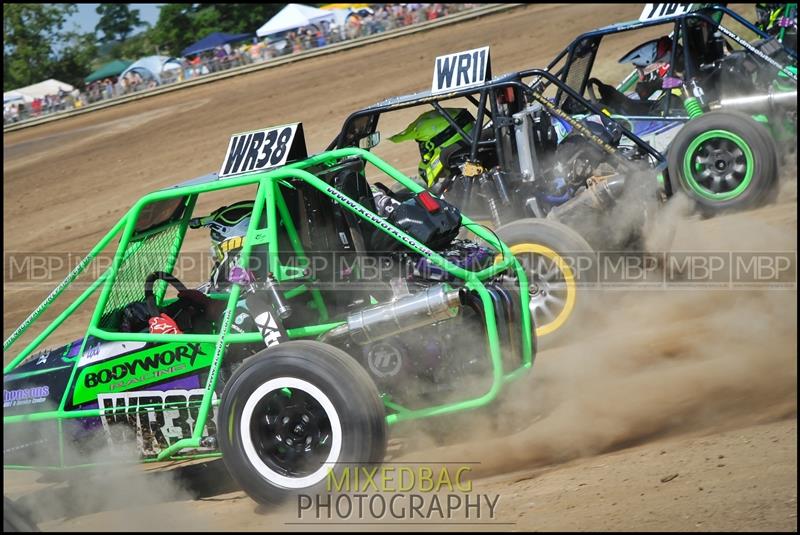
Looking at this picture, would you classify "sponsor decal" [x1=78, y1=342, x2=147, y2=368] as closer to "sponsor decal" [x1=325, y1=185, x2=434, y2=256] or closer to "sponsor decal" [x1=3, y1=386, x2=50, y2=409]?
"sponsor decal" [x1=3, y1=386, x2=50, y2=409]

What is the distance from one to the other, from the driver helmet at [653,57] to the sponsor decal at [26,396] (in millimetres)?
6636

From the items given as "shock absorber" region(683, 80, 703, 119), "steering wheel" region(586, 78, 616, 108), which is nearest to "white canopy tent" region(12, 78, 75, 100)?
"steering wheel" region(586, 78, 616, 108)

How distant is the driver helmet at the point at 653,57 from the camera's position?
8.99m

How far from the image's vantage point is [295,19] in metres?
39.6

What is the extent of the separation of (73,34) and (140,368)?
64804mm

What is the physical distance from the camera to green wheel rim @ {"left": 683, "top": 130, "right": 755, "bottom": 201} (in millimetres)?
7707

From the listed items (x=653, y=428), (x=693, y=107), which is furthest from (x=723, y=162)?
(x=653, y=428)

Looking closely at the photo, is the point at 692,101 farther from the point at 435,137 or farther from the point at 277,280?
the point at 277,280

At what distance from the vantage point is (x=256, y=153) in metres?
4.59

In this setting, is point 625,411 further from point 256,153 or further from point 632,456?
point 256,153

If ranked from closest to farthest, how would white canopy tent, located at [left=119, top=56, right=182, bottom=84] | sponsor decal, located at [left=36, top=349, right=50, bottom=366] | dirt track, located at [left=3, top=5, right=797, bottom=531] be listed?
1. dirt track, located at [left=3, top=5, right=797, bottom=531]
2. sponsor decal, located at [left=36, top=349, right=50, bottom=366]
3. white canopy tent, located at [left=119, top=56, right=182, bottom=84]

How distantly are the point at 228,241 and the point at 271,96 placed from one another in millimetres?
18466

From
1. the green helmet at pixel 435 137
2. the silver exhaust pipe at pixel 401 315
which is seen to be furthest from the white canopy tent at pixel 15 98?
the silver exhaust pipe at pixel 401 315

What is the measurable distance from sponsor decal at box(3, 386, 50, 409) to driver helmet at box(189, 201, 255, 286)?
1.09 meters
